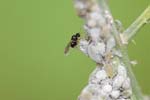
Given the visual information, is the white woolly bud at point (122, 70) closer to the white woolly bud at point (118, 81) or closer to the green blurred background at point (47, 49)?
the white woolly bud at point (118, 81)

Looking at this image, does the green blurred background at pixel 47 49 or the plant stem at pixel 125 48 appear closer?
the plant stem at pixel 125 48

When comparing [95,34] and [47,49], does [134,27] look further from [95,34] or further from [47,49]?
[47,49]

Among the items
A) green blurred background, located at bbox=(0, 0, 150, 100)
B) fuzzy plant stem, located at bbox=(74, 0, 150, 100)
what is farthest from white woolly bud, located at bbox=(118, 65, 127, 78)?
green blurred background, located at bbox=(0, 0, 150, 100)

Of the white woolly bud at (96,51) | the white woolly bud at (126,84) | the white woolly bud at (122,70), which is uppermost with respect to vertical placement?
the white woolly bud at (96,51)

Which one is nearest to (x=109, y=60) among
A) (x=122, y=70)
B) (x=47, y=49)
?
(x=122, y=70)

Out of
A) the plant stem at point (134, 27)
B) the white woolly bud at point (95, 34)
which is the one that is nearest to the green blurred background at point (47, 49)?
the plant stem at point (134, 27)

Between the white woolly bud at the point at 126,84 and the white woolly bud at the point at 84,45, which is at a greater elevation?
the white woolly bud at the point at 84,45

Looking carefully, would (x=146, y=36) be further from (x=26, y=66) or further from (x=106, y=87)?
(x=106, y=87)

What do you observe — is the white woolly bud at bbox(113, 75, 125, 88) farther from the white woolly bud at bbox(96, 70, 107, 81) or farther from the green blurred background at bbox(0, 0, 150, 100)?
the green blurred background at bbox(0, 0, 150, 100)

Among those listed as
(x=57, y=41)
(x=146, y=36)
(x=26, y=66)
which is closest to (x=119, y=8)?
(x=146, y=36)
